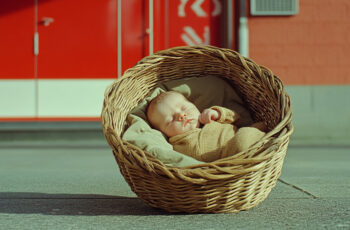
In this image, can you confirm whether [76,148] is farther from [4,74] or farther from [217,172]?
[217,172]

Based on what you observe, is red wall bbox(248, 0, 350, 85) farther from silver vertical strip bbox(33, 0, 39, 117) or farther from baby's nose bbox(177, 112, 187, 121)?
baby's nose bbox(177, 112, 187, 121)

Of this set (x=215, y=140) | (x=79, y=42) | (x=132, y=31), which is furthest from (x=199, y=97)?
(x=79, y=42)

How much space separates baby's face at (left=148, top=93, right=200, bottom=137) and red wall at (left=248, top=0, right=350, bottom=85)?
3673mm

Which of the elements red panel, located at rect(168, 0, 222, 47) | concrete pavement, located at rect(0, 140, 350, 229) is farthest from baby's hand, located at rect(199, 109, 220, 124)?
red panel, located at rect(168, 0, 222, 47)

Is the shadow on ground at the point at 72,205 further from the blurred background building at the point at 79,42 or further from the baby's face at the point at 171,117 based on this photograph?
the blurred background building at the point at 79,42

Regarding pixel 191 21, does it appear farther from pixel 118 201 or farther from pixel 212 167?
pixel 212 167

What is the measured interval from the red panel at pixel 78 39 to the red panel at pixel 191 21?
2.26 ft

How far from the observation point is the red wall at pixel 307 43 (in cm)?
597

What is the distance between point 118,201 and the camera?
7.74ft

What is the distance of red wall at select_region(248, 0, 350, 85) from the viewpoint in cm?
597

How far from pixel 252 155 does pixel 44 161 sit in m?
2.80

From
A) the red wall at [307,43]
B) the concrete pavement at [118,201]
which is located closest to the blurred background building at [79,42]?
the red wall at [307,43]

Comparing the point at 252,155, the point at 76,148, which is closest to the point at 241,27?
the point at 76,148

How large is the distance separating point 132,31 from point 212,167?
413cm
